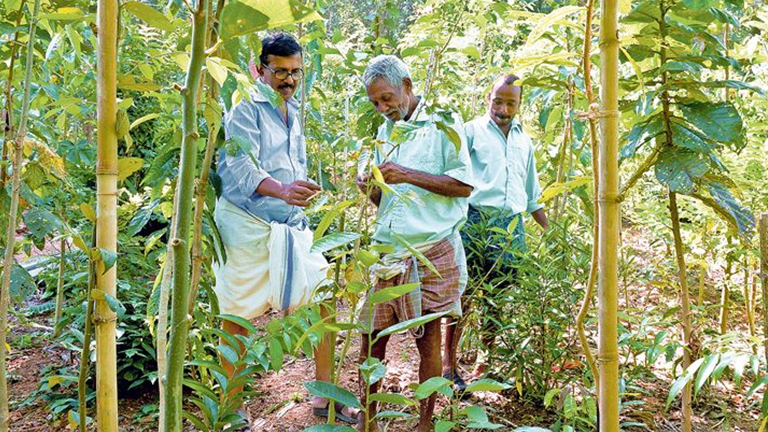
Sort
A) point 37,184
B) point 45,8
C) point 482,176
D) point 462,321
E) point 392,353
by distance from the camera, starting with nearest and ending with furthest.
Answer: point 37,184 → point 45,8 → point 462,321 → point 482,176 → point 392,353

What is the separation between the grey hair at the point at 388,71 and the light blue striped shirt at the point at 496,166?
3.24 feet

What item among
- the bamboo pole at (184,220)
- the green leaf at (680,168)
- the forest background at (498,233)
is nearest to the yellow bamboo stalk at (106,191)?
the forest background at (498,233)

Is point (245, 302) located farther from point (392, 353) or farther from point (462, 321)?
point (392, 353)

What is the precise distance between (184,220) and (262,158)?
204 cm

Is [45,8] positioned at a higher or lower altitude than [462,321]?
higher

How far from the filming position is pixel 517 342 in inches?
112

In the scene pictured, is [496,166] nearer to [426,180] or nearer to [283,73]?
[426,180]

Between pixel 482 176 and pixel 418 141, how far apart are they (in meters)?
0.95

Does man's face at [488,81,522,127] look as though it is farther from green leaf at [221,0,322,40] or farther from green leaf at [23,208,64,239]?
green leaf at [221,0,322,40]

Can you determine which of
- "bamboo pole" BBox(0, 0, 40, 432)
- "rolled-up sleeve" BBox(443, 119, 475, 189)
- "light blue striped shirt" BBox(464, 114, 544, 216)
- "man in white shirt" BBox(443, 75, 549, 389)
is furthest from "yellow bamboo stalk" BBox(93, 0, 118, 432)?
"light blue striped shirt" BBox(464, 114, 544, 216)

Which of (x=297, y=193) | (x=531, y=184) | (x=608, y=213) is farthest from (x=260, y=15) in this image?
(x=531, y=184)

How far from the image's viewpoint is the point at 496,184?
348 centimetres

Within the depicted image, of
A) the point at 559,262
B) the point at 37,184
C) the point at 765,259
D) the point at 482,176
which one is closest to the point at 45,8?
the point at 37,184

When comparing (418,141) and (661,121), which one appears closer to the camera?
(661,121)
